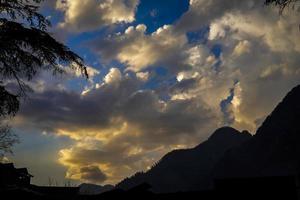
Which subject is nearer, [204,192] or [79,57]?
[79,57]

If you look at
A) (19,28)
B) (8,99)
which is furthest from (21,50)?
(8,99)

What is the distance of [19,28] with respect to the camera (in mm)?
11844

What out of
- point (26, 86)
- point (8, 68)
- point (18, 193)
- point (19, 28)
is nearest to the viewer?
point (19, 28)

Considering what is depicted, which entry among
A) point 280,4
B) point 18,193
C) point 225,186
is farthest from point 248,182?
point 280,4

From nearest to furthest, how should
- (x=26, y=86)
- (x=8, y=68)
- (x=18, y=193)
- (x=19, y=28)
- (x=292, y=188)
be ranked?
(x=19, y=28) → (x=8, y=68) → (x=26, y=86) → (x=18, y=193) → (x=292, y=188)

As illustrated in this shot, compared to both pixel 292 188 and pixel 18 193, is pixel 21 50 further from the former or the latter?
pixel 292 188

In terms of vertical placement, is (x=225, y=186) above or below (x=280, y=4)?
below

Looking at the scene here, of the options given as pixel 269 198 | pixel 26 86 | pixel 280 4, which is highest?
pixel 280 4

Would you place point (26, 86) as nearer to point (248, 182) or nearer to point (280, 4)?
point (280, 4)

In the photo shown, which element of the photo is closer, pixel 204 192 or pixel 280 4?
pixel 280 4

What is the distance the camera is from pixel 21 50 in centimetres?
1221

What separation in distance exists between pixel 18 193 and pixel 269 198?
15.1 meters

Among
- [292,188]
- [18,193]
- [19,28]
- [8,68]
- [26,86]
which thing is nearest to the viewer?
[19,28]

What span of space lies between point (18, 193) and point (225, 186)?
1311cm
